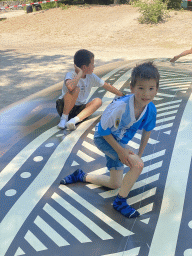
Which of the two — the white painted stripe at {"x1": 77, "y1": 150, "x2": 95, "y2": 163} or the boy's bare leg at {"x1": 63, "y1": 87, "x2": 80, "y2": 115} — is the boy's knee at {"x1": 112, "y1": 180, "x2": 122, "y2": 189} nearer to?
the white painted stripe at {"x1": 77, "y1": 150, "x2": 95, "y2": 163}

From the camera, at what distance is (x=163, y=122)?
273cm

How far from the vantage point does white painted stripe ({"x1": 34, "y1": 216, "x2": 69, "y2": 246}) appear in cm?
166

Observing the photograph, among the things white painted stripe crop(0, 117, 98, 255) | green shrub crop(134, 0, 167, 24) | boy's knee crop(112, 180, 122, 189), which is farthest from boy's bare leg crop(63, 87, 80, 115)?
green shrub crop(134, 0, 167, 24)

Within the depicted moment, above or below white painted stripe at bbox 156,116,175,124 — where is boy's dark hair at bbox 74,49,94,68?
above

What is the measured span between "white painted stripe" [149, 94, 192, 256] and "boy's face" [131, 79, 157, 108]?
55 centimetres

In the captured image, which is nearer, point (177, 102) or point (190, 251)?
point (190, 251)

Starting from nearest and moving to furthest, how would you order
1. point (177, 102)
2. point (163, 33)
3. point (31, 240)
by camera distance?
point (31, 240) < point (177, 102) < point (163, 33)

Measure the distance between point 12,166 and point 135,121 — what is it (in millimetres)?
1019

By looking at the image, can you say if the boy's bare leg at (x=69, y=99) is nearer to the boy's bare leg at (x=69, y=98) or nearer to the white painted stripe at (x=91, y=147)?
the boy's bare leg at (x=69, y=98)

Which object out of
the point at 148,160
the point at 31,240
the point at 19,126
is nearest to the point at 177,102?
the point at 148,160

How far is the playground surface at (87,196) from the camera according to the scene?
163 cm

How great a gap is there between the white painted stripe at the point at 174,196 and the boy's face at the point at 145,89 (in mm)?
550

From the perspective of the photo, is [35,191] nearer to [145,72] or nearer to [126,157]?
[126,157]

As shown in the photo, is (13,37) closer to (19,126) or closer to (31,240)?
(19,126)
